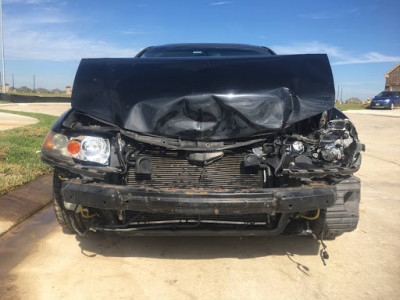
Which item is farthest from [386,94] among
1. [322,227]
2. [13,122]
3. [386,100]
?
[322,227]

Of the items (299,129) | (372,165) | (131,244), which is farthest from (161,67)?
(372,165)

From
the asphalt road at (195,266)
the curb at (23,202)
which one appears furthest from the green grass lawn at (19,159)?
the asphalt road at (195,266)

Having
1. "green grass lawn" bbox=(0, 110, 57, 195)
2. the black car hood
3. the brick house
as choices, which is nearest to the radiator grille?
the black car hood

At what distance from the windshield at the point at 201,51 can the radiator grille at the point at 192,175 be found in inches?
87.4

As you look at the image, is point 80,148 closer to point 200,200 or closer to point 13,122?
point 200,200

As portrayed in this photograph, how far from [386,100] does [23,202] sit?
32.7 metres

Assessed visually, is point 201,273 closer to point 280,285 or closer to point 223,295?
point 223,295

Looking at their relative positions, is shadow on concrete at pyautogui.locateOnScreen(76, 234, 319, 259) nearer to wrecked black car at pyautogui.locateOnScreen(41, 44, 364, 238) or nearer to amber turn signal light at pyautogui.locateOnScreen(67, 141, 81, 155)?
wrecked black car at pyautogui.locateOnScreen(41, 44, 364, 238)

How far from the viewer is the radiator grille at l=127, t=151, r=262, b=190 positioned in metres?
2.62

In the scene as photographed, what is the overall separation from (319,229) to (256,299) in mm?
795

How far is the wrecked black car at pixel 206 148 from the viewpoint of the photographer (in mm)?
2559

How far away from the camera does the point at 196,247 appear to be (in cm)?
300

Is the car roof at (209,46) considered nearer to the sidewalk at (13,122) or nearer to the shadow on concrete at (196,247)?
the shadow on concrete at (196,247)

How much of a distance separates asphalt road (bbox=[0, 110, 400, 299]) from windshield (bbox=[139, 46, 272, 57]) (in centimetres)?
238
